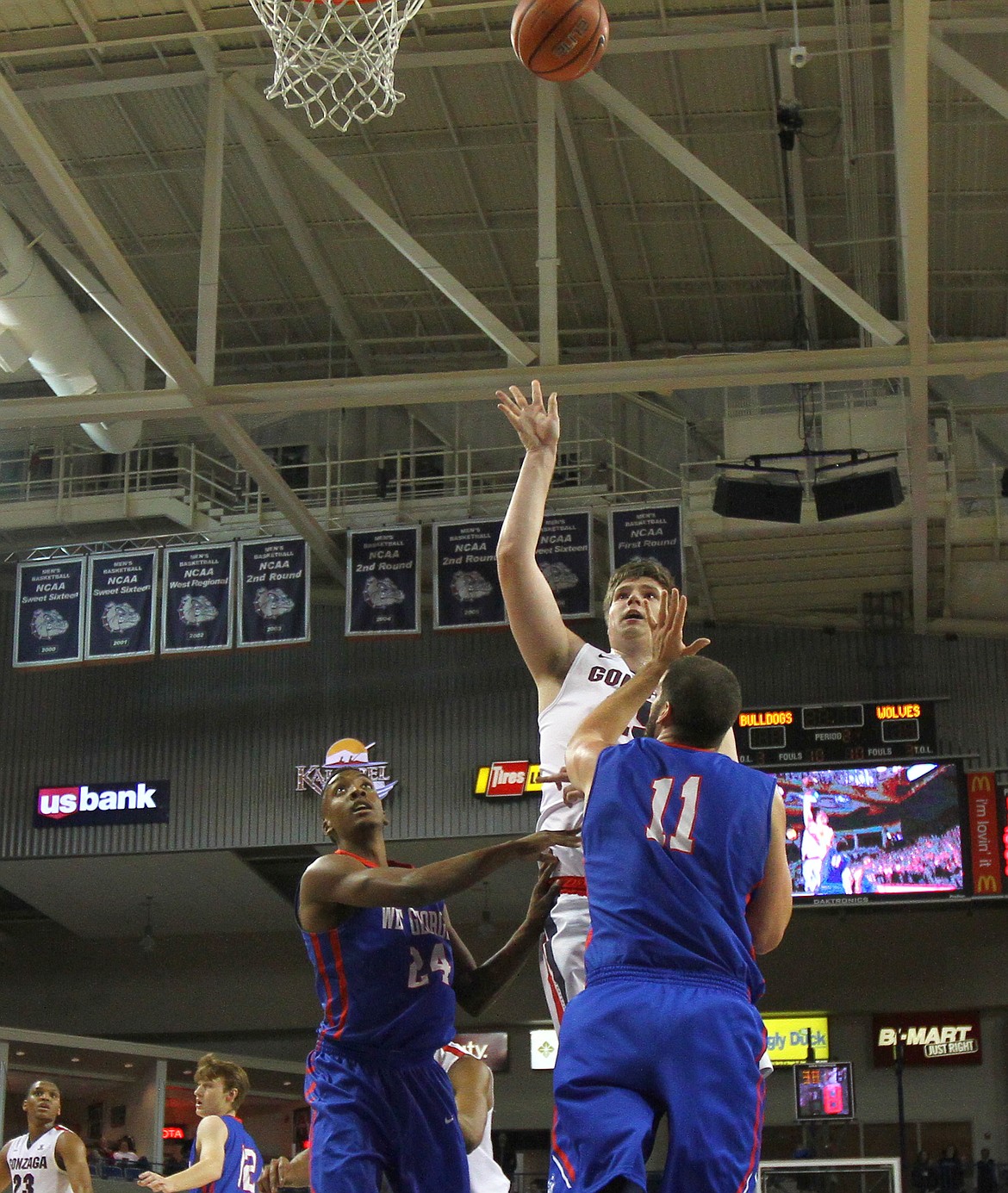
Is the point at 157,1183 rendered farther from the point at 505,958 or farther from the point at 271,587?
the point at 271,587

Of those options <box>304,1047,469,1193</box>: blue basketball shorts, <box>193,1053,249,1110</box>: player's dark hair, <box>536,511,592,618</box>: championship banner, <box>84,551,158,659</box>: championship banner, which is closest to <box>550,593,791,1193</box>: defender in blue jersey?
<box>304,1047,469,1193</box>: blue basketball shorts

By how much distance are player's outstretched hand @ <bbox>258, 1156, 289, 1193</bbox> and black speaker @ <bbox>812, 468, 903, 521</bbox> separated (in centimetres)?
1146

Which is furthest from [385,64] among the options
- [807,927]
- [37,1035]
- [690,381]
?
[807,927]

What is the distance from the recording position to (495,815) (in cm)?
2214

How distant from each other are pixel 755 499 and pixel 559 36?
8996mm

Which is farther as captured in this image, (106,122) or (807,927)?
(807,927)

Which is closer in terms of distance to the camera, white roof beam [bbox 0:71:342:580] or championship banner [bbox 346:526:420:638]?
white roof beam [bbox 0:71:342:580]

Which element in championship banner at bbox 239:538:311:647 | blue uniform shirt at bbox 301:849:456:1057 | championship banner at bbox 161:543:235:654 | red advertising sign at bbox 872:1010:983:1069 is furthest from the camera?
red advertising sign at bbox 872:1010:983:1069

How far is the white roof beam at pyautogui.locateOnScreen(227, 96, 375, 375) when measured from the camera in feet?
57.7

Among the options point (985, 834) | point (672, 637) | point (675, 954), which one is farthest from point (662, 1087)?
point (985, 834)

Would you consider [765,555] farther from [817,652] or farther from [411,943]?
[411,943]

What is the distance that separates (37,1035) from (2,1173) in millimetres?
10630

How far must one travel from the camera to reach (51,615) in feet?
67.8

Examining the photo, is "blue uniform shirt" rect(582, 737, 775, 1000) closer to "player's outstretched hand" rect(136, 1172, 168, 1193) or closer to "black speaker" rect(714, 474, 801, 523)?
"player's outstretched hand" rect(136, 1172, 168, 1193)
